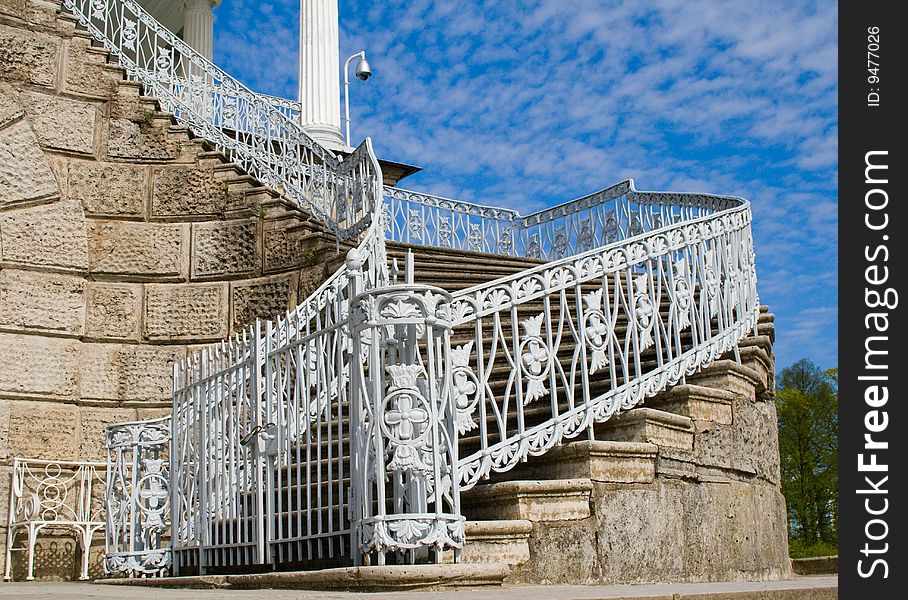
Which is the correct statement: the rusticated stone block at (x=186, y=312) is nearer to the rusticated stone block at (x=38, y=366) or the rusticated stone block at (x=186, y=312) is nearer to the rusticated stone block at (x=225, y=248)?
the rusticated stone block at (x=225, y=248)

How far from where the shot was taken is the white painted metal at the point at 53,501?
9133 millimetres

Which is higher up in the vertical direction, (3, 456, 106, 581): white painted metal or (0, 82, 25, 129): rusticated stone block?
(0, 82, 25, 129): rusticated stone block

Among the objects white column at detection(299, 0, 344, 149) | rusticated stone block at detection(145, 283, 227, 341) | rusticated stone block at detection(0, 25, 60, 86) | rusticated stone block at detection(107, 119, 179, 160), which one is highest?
white column at detection(299, 0, 344, 149)

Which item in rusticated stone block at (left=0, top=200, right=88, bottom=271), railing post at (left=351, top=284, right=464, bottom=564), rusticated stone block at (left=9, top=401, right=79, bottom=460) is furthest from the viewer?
rusticated stone block at (left=0, top=200, right=88, bottom=271)

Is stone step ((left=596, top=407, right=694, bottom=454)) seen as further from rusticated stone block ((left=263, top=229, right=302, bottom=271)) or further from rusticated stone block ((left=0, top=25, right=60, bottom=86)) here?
rusticated stone block ((left=0, top=25, right=60, bottom=86))

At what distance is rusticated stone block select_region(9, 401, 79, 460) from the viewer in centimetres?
974

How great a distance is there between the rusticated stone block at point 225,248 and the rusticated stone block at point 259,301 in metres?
Answer: 0.23

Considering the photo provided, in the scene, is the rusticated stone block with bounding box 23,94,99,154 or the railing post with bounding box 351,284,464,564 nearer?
the railing post with bounding box 351,284,464,564

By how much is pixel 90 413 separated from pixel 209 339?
4.48ft

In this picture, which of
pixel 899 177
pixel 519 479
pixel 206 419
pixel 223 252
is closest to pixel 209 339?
pixel 223 252

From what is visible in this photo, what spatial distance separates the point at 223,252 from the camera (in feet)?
35.3

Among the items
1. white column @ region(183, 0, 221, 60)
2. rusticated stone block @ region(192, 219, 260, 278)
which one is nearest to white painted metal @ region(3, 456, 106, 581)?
rusticated stone block @ region(192, 219, 260, 278)

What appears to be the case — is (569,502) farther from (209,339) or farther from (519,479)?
(209,339)

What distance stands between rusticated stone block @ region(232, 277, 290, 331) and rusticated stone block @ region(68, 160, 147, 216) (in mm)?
1495
